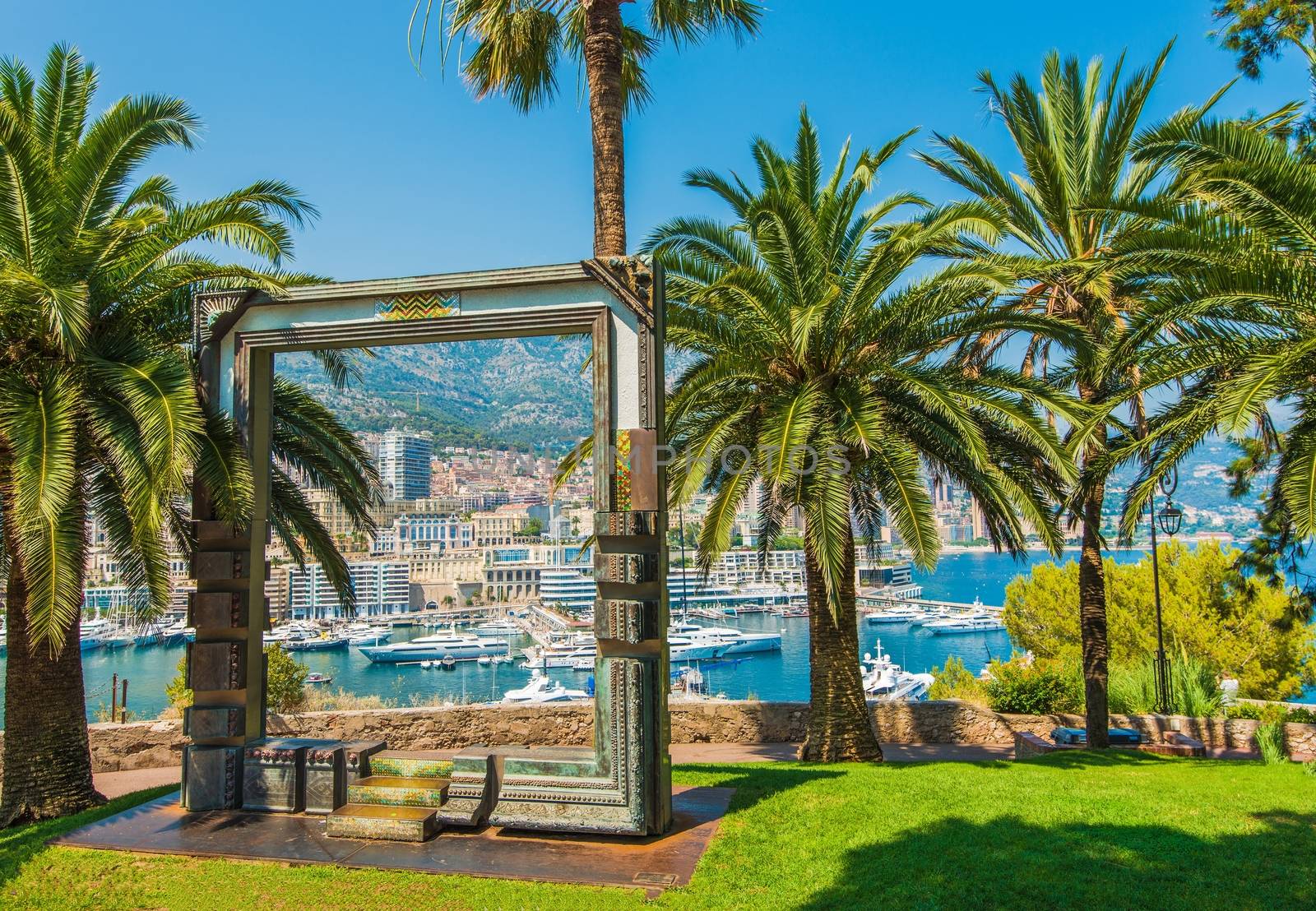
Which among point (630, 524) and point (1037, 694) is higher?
point (630, 524)

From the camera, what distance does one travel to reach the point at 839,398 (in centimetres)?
1022

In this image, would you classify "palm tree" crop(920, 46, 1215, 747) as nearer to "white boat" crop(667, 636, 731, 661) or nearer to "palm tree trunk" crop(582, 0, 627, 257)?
"palm tree trunk" crop(582, 0, 627, 257)

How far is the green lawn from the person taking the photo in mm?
5656

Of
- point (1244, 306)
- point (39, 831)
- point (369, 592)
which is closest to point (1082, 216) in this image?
point (1244, 306)

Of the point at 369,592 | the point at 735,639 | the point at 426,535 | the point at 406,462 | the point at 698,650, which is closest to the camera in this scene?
the point at 698,650

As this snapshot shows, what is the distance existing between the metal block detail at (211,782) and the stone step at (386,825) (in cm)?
130

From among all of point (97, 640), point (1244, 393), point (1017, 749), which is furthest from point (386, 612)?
point (1244, 393)

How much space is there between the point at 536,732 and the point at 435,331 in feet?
23.9

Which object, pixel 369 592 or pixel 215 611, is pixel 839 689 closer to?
pixel 215 611

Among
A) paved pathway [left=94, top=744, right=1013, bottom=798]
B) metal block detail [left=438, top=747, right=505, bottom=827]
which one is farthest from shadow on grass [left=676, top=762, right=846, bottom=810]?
metal block detail [left=438, top=747, right=505, bottom=827]

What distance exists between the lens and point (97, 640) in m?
65.2

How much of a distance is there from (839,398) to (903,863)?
210 inches

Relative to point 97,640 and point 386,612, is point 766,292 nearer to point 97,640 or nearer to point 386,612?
point 97,640

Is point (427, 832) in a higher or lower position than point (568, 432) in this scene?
lower
